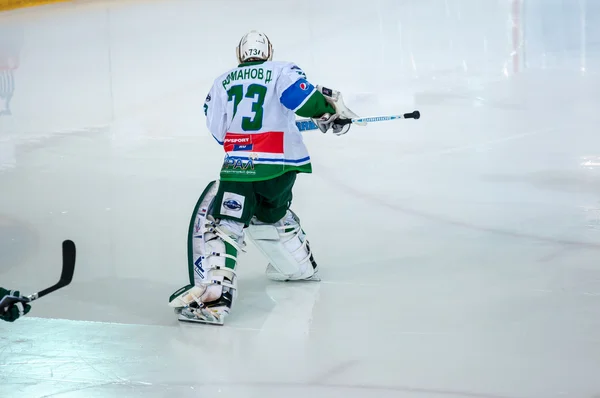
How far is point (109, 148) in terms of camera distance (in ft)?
18.3

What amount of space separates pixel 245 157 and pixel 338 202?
1445 mm

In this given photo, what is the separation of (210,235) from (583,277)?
138 centimetres

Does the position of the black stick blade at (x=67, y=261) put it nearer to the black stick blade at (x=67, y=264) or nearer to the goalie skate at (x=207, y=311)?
the black stick blade at (x=67, y=264)

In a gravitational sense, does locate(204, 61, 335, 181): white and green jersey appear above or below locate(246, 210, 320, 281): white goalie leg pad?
above

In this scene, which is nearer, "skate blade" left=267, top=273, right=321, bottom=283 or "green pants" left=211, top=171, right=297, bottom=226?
"green pants" left=211, top=171, right=297, bottom=226

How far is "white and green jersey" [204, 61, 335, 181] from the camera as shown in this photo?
309 cm

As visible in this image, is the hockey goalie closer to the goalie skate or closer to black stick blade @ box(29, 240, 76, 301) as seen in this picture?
the goalie skate

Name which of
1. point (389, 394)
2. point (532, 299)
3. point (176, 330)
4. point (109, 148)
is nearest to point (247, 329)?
point (176, 330)

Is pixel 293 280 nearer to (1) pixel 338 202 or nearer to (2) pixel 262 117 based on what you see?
(2) pixel 262 117

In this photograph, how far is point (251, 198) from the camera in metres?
3.17

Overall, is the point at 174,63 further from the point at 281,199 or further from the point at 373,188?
the point at 281,199

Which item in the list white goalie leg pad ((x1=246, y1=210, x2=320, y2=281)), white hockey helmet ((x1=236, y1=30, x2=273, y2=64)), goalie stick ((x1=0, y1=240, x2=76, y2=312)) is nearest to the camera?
goalie stick ((x1=0, y1=240, x2=76, y2=312))

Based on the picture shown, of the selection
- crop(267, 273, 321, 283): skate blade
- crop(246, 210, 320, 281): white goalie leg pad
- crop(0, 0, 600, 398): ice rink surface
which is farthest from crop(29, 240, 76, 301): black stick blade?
crop(267, 273, 321, 283): skate blade

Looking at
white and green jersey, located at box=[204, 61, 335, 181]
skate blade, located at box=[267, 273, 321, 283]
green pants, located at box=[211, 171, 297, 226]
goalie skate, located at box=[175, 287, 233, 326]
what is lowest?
skate blade, located at box=[267, 273, 321, 283]
